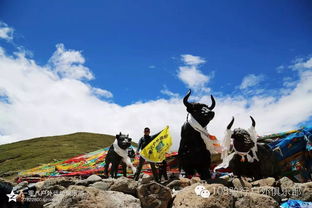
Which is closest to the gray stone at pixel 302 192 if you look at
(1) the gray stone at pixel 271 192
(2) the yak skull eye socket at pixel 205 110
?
(1) the gray stone at pixel 271 192

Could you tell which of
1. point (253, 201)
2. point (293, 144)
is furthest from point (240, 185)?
point (293, 144)

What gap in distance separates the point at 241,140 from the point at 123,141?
19.6ft

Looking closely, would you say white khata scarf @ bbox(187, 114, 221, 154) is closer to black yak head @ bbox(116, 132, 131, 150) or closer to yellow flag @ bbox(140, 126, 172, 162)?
yellow flag @ bbox(140, 126, 172, 162)

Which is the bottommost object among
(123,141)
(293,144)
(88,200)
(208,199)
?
(208,199)

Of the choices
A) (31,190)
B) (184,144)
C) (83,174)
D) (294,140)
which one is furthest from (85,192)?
(83,174)

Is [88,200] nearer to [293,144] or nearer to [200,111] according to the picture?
[200,111]

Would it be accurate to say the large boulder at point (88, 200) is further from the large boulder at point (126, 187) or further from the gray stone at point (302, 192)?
the gray stone at point (302, 192)

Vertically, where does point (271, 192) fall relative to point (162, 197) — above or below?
below

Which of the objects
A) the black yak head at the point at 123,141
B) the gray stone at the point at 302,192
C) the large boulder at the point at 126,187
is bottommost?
the gray stone at the point at 302,192

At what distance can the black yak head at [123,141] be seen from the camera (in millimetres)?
11875

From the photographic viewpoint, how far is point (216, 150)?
24.5ft

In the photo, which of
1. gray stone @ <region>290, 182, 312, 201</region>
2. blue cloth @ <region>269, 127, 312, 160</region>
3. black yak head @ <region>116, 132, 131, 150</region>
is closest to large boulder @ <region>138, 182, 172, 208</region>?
gray stone @ <region>290, 182, 312, 201</region>

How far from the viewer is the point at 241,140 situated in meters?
7.72

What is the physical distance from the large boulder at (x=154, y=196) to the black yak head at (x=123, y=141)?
7425 mm
